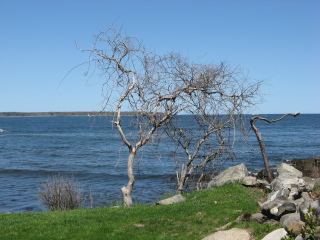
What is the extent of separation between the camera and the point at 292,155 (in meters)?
42.4

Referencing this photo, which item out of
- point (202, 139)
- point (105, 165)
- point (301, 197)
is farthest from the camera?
point (105, 165)

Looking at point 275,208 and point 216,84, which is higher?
point 216,84

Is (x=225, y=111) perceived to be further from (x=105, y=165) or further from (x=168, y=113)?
(x=105, y=165)

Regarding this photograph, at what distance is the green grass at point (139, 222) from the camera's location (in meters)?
9.43

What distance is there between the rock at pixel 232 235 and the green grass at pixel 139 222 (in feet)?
0.69

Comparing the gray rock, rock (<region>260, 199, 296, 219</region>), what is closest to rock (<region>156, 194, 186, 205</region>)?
rock (<region>260, 199, 296, 219</region>)

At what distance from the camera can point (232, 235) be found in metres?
8.35

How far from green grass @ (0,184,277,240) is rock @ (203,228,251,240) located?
21 centimetres

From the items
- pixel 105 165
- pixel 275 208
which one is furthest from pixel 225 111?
pixel 105 165

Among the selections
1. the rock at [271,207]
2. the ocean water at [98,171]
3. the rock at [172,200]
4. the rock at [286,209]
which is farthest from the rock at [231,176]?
the rock at [286,209]

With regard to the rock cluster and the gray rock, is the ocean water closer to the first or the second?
the rock cluster

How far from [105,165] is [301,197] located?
25.9 meters

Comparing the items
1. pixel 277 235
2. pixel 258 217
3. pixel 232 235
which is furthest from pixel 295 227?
pixel 258 217

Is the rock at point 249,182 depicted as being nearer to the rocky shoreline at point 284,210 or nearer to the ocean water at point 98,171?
the rocky shoreline at point 284,210
